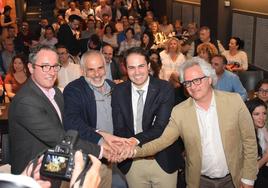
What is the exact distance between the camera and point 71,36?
9.35 metres

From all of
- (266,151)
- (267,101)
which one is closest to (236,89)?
(267,101)

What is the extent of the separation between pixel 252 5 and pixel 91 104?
286 inches

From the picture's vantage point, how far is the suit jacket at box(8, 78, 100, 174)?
2.71 metres

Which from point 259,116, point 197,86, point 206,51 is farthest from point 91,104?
point 206,51

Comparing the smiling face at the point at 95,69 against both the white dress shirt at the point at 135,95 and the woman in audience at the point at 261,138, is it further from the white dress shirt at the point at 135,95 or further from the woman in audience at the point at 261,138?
the woman in audience at the point at 261,138

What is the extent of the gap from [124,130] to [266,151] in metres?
1.46

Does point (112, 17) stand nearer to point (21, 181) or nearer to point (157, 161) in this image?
point (157, 161)

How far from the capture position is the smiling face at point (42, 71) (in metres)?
2.90

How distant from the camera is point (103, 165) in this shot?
11.0ft

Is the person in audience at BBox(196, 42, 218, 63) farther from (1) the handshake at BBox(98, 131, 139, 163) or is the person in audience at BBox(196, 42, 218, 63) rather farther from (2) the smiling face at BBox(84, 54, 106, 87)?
(1) the handshake at BBox(98, 131, 139, 163)

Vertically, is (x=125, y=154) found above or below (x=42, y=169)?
below

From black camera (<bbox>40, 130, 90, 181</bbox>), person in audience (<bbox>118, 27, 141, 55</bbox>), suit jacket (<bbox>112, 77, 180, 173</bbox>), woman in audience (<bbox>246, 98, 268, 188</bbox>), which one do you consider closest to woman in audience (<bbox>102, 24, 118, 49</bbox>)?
person in audience (<bbox>118, 27, 141, 55</bbox>)

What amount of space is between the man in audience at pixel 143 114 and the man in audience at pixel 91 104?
9 cm

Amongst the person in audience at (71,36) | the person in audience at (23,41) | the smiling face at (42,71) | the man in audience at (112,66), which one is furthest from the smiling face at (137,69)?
the person in audience at (23,41)
